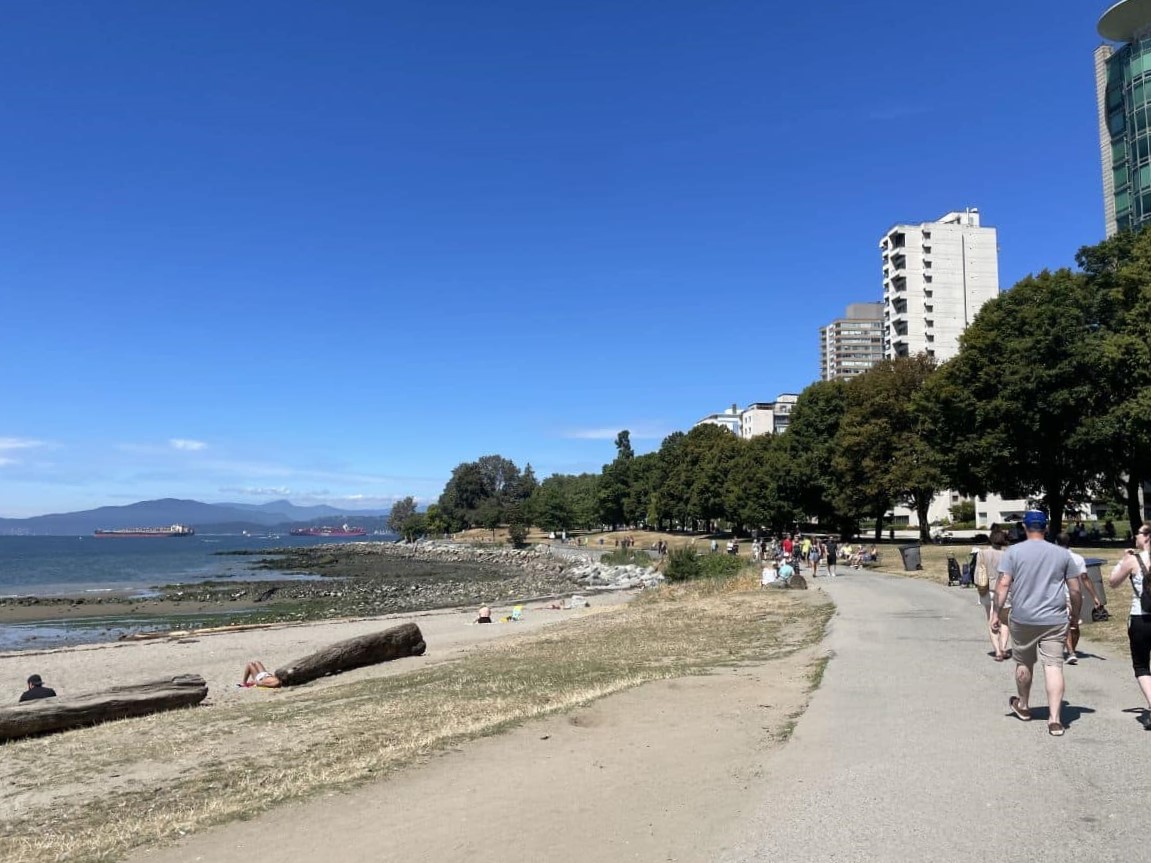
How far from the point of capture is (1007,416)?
39.4m

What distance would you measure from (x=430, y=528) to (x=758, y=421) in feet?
266

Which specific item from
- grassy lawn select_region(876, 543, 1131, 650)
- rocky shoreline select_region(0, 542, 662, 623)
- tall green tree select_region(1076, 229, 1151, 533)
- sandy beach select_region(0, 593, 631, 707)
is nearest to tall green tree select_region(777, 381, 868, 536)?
grassy lawn select_region(876, 543, 1131, 650)

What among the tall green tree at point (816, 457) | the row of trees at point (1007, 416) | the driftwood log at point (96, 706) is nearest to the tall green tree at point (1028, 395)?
the row of trees at point (1007, 416)

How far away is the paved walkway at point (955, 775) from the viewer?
479cm

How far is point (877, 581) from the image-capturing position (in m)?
28.8

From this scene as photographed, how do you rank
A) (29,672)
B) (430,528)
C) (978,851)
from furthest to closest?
(430,528) < (29,672) < (978,851)

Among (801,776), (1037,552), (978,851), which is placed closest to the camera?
(978,851)

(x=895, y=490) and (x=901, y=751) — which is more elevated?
(x=895, y=490)

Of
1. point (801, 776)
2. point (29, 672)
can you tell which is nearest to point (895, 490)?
point (29, 672)

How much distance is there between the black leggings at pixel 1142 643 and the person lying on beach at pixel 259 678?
15.3 meters

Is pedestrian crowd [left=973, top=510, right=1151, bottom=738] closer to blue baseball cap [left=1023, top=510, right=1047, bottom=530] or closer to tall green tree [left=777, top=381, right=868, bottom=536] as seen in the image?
blue baseball cap [left=1023, top=510, right=1047, bottom=530]

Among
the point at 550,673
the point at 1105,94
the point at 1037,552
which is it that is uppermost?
the point at 1105,94

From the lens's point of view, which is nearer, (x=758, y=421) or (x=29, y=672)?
(x=29, y=672)

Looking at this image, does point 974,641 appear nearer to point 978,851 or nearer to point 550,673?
point 550,673
